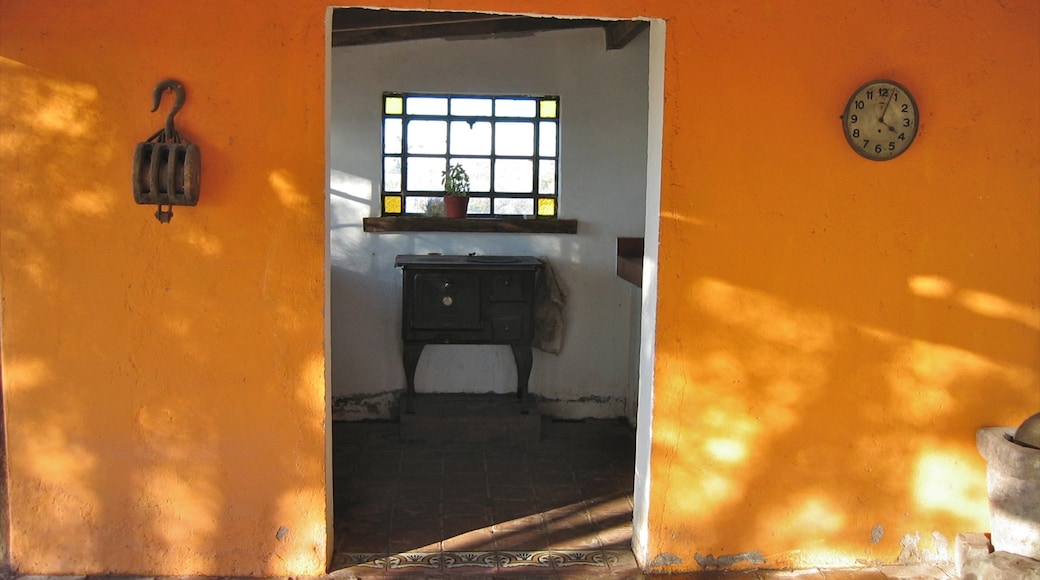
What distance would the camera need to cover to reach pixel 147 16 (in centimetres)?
314

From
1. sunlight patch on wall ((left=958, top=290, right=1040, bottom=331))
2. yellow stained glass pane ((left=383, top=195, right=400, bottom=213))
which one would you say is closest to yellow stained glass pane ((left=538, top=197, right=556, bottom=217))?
yellow stained glass pane ((left=383, top=195, right=400, bottom=213))

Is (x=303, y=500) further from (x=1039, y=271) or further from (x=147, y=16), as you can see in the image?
(x=1039, y=271)

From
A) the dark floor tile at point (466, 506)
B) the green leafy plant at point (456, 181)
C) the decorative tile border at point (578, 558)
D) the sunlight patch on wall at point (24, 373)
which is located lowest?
the decorative tile border at point (578, 558)

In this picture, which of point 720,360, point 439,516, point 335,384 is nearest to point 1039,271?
point 720,360

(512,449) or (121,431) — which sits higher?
(121,431)

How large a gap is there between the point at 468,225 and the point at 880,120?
9.32 feet

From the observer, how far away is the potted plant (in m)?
5.59

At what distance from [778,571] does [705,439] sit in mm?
644

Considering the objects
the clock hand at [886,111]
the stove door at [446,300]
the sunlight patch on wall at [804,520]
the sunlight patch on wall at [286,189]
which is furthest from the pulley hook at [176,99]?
the sunlight patch on wall at [804,520]

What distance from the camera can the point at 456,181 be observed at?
18.6 ft

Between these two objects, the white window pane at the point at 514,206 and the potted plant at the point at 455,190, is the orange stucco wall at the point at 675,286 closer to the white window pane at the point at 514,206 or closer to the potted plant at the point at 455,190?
the potted plant at the point at 455,190

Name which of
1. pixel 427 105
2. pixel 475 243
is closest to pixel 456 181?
pixel 475 243

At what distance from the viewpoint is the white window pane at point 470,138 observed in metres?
5.68

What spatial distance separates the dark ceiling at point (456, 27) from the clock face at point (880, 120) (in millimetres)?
1820
